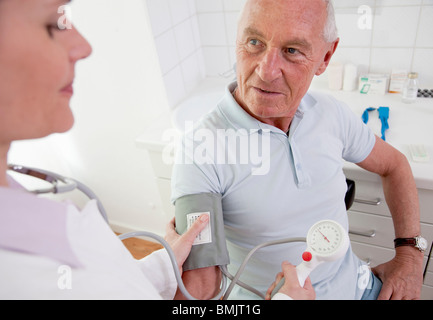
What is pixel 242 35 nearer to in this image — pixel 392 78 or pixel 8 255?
pixel 8 255

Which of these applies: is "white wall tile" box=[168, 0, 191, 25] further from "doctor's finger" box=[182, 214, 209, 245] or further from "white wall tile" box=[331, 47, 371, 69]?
"doctor's finger" box=[182, 214, 209, 245]

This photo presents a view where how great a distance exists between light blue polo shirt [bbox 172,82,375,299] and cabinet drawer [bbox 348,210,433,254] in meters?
0.28

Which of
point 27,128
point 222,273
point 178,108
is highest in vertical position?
point 27,128

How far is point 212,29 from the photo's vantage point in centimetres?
174

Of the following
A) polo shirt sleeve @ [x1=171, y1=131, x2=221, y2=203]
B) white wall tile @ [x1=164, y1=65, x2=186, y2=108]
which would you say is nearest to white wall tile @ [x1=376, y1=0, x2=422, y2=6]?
white wall tile @ [x1=164, y1=65, x2=186, y2=108]

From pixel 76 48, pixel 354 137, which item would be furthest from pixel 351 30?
pixel 76 48

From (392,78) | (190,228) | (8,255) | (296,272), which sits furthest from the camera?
(392,78)

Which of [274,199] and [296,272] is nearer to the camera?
[296,272]

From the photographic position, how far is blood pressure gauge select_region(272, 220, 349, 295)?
2.34 feet

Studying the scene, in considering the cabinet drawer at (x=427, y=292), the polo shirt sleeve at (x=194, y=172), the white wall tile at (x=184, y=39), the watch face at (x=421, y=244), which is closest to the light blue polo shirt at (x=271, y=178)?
the polo shirt sleeve at (x=194, y=172)

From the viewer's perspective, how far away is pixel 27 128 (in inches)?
15.0

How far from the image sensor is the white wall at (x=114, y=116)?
4.79 feet

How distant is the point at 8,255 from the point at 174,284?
1.49ft

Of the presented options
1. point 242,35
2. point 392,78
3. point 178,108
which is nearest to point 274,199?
Result: point 242,35
